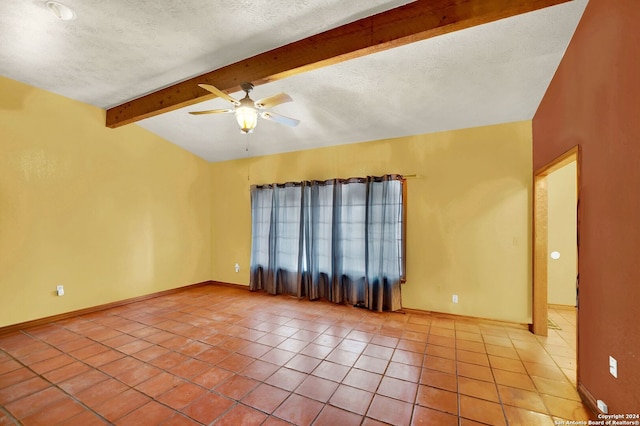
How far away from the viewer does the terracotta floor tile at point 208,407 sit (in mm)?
1882

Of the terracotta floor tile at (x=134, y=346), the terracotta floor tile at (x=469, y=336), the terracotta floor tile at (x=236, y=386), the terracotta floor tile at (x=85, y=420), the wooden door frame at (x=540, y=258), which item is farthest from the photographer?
the wooden door frame at (x=540, y=258)

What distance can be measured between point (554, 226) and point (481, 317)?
208 cm

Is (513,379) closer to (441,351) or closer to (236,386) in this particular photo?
(441,351)

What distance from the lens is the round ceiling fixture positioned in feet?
6.98

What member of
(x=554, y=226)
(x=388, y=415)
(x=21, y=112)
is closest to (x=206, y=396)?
(x=388, y=415)

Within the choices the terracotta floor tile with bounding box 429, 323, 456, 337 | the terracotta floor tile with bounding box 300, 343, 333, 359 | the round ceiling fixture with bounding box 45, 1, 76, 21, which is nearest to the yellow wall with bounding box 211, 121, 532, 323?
the terracotta floor tile with bounding box 429, 323, 456, 337

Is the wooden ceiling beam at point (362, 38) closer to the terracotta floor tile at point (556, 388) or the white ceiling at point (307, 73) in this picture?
the white ceiling at point (307, 73)

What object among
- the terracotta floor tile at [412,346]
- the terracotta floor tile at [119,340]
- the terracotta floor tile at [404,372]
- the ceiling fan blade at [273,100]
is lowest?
the terracotta floor tile at [119,340]

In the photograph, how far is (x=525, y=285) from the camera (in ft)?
11.1

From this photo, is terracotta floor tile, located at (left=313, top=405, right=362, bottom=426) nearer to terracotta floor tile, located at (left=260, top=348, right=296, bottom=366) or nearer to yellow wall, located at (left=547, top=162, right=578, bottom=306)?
terracotta floor tile, located at (left=260, top=348, right=296, bottom=366)

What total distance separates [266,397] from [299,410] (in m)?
0.31

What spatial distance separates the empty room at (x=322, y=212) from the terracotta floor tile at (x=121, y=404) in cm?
3

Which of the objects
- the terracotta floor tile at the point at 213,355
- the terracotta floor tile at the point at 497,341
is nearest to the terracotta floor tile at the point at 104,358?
the terracotta floor tile at the point at 213,355

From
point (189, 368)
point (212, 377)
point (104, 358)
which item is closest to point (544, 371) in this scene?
point (212, 377)
